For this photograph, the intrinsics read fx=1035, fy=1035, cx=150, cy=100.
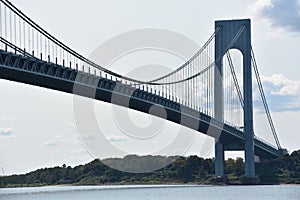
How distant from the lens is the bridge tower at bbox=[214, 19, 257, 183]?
85750mm

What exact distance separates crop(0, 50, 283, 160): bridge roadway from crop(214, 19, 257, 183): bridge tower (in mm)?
840

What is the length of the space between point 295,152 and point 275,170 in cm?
943

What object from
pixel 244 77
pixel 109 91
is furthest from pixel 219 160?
pixel 109 91

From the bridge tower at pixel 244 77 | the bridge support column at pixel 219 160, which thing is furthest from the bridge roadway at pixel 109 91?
the bridge tower at pixel 244 77

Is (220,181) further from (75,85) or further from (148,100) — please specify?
(75,85)

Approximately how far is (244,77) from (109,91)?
21.0 m

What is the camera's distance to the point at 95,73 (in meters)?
67.6

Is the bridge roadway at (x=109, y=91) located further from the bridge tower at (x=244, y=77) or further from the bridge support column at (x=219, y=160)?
the bridge tower at (x=244, y=77)

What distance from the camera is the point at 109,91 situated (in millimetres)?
68062

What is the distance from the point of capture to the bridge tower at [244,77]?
281 ft

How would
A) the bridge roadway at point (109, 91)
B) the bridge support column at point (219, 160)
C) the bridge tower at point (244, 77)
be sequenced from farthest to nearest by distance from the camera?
the bridge support column at point (219, 160) < the bridge tower at point (244, 77) < the bridge roadway at point (109, 91)

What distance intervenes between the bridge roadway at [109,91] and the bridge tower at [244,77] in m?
0.84

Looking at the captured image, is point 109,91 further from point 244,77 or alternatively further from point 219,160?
point 219,160

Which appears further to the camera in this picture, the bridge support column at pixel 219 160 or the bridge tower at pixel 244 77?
the bridge support column at pixel 219 160
